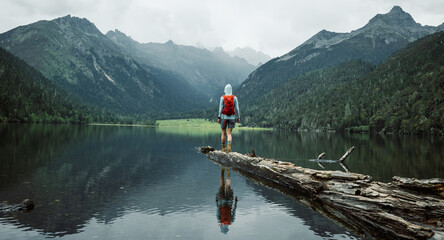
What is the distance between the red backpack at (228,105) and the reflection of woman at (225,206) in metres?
7.99

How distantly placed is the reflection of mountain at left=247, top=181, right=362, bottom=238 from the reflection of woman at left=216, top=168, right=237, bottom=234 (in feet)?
6.05

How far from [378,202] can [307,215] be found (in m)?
2.85

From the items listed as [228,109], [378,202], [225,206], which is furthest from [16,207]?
[228,109]

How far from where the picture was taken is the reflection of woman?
11.6 metres

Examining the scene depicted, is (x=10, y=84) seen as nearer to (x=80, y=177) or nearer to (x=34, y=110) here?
(x=34, y=110)

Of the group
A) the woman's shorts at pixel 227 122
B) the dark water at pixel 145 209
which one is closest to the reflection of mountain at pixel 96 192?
the dark water at pixel 145 209

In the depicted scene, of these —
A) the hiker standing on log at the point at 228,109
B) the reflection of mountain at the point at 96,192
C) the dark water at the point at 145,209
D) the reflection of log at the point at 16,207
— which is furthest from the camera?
the hiker standing on log at the point at 228,109

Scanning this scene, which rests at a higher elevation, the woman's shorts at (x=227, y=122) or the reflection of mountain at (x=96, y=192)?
the woman's shorts at (x=227, y=122)

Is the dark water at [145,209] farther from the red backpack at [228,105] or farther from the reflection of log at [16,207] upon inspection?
the red backpack at [228,105]

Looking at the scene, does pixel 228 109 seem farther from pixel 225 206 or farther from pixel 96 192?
pixel 96 192

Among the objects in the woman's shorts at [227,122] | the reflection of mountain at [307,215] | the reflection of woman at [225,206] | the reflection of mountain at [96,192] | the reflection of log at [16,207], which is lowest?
the reflection of mountain at [307,215]

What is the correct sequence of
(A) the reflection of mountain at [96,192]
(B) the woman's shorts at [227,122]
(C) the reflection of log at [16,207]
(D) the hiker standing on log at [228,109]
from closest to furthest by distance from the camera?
1. (A) the reflection of mountain at [96,192]
2. (C) the reflection of log at [16,207]
3. (D) the hiker standing on log at [228,109]
4. (B) the woman's shorts at [227,122]

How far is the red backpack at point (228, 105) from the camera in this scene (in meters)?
25.5

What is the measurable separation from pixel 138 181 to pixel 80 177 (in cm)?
402
